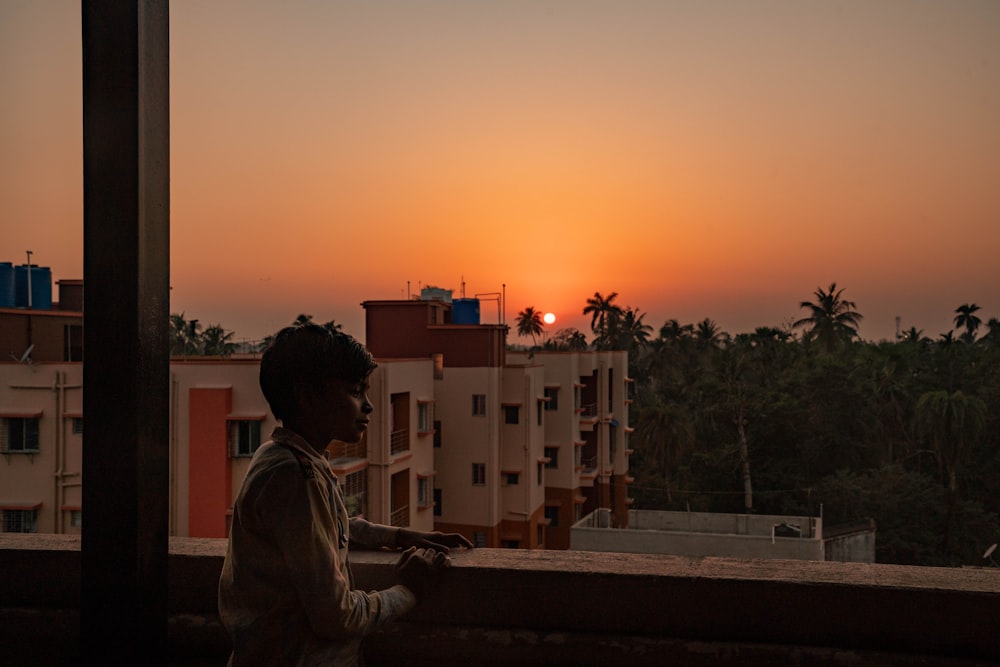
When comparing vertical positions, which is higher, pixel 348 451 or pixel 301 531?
pixel 301 531

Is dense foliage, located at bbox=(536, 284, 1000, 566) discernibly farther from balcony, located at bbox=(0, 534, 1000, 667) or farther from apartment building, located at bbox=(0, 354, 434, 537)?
balcony, located at bbox=(0, 534, 1000, 667)

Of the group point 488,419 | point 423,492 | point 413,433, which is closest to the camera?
point 413,433

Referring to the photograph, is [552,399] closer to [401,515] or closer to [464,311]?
[464,311]

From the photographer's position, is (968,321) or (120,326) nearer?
(120,326)

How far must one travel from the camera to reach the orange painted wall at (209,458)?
1315cm

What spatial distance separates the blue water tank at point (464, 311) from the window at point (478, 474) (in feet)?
11.9

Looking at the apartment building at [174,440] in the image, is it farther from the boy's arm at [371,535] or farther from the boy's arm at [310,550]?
the boy's arm at [310,550]

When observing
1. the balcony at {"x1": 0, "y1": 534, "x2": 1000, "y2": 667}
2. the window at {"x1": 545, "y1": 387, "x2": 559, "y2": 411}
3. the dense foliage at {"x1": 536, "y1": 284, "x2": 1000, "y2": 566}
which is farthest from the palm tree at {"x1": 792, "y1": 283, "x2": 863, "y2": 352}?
the balcony at {"x1": 0, "y1": 534, "x2": 1000, "y2": 667}

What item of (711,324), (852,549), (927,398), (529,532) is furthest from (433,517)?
(711,324)

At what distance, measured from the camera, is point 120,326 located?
1528mm

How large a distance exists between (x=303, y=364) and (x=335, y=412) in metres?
0.11

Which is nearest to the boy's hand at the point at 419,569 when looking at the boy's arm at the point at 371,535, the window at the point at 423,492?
the boy's arm at the point at 371,535

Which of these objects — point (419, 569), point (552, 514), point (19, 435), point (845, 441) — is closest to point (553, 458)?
point (552, 514)

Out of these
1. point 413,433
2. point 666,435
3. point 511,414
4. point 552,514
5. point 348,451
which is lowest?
point 552,514
